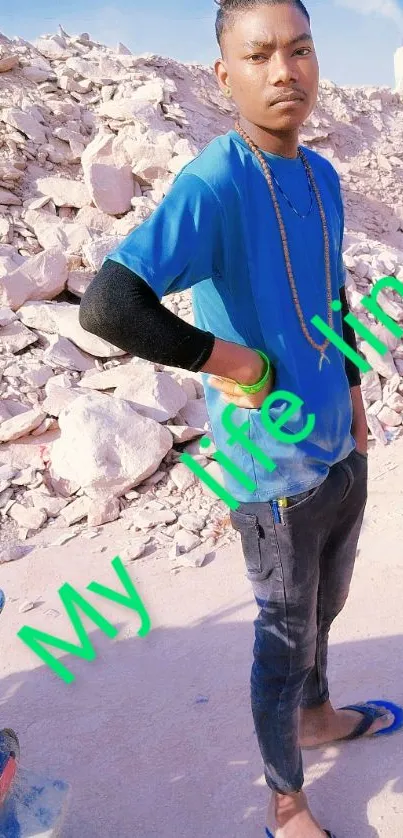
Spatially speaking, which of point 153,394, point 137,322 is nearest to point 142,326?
point 137,322

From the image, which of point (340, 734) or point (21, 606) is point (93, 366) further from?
point (340, 734)

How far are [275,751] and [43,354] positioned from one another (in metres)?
4.14

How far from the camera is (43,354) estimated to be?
5512 millimetres

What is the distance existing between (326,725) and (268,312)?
1513 millimetres

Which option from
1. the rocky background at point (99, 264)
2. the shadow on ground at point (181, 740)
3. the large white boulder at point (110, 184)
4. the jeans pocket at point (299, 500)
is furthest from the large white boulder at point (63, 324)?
the jeans pocket at point (299, 500)

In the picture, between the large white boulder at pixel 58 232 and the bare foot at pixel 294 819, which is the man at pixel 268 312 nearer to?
the bare foot at pixel 294 819

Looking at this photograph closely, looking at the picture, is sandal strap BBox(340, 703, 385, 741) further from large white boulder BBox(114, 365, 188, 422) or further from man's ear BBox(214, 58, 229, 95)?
large white boulder BBox(114, 365, 188, 422)

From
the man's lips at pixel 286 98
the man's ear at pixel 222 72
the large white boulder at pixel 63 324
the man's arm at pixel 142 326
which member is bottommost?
the large white boulder at pixel 63 324

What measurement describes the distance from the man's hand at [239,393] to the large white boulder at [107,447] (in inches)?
115

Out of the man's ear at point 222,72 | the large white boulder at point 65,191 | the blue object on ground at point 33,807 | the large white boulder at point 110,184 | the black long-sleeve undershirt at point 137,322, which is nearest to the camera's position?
the black long-sleeve undershirt at point 137,322

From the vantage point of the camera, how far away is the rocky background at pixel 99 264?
437 cm

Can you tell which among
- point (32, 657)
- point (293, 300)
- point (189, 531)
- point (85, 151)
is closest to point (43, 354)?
point (189, 531)

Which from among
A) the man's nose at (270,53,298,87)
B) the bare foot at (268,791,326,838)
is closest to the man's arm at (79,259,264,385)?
the man's nose at (270,53,298,87)

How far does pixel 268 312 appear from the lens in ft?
4.84
